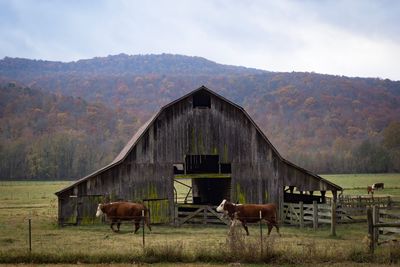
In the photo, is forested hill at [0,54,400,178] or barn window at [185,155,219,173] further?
forested hill at [0,54,400,178]

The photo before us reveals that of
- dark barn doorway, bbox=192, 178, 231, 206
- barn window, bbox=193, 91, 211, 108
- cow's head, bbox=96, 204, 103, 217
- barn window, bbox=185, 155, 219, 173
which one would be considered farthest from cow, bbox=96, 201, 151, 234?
barn window, bbox=185, 155, 219, 173

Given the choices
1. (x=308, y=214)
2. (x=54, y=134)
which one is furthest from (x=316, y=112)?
(x=308, y=214)

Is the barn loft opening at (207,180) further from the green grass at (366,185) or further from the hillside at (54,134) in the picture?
the hillside at (54,134)

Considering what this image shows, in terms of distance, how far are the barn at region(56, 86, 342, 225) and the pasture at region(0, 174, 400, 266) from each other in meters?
1.51

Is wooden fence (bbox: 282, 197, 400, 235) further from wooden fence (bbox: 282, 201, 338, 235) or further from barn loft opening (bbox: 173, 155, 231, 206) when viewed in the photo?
barn loft opening (bbox: 173, 155, 231, 206)

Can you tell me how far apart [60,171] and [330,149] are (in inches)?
2734

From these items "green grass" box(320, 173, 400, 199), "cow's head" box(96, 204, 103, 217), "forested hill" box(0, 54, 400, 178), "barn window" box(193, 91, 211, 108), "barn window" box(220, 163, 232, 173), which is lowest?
"green grass" box(320, 173, 400, 199)

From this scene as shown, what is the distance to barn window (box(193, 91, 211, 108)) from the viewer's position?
30.8m

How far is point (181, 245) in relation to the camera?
1670 centimetres

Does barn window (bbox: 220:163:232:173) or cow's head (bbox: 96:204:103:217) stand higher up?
barn window (bbox: 220:163:232:173)

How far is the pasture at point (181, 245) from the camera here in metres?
15.9

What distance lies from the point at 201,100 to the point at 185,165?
3941 millimetres

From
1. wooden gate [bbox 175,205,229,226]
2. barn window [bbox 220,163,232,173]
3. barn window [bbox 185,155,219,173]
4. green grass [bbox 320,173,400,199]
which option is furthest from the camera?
green grass [bbox 320,173,400,199]

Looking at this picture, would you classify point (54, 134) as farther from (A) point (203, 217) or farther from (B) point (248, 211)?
(B) point (248, 211)
